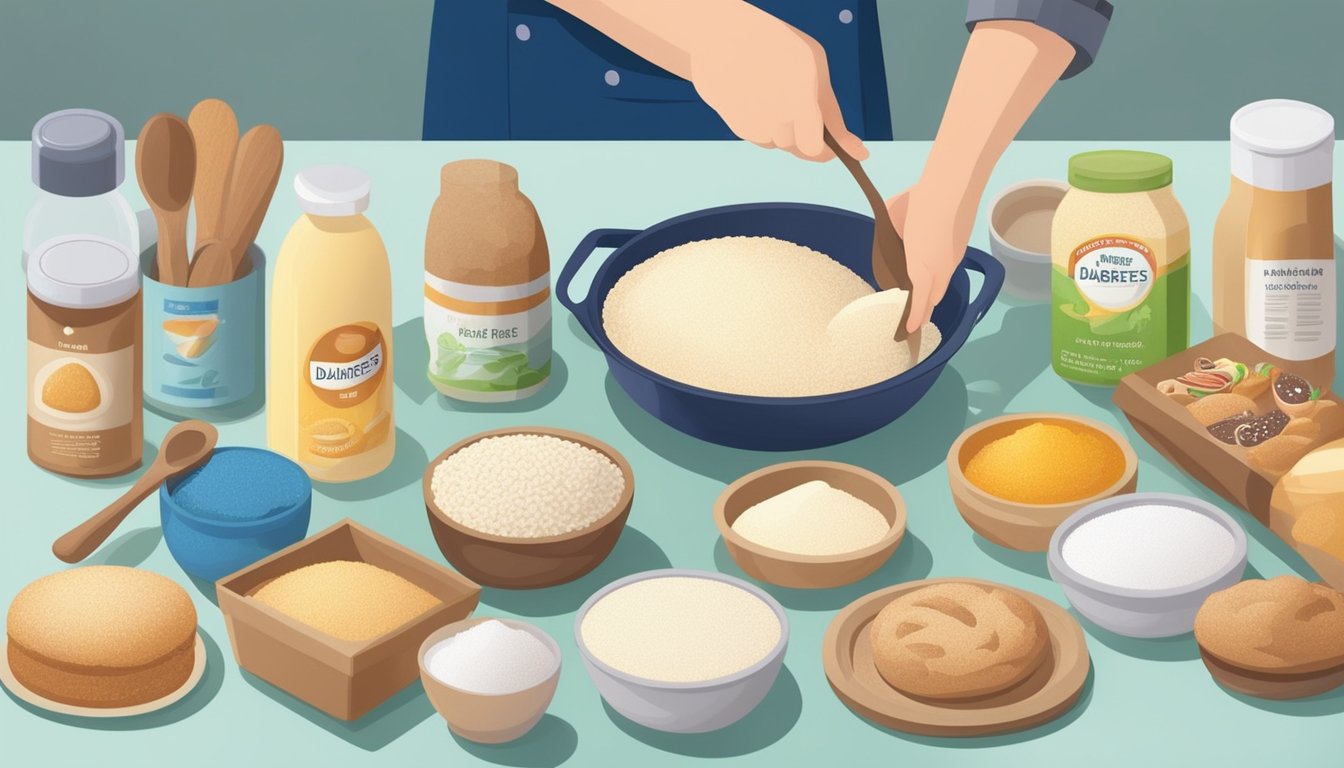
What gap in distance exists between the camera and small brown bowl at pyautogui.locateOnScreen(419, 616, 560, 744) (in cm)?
131

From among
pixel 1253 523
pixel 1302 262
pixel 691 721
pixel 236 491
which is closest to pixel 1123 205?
pixel 1302 262

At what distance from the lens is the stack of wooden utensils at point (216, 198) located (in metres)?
1.64

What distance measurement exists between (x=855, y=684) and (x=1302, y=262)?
582mm

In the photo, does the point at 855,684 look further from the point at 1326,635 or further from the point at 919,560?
the point at 1326,635

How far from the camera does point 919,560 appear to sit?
1.54m

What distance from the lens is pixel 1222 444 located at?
1.57m

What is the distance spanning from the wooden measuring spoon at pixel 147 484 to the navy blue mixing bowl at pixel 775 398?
0.33 metres

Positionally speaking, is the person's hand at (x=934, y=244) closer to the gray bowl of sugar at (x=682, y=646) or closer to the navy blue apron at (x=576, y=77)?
the gray bowl of sugar at (x=682, y=646)

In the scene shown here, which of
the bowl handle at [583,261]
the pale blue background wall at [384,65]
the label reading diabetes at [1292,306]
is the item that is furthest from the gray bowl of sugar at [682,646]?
the pale blue background wall at [384,65]

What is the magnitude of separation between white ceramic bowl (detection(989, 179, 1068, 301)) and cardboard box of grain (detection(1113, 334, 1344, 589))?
0.85ft

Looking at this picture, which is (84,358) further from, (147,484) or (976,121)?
(976,121)

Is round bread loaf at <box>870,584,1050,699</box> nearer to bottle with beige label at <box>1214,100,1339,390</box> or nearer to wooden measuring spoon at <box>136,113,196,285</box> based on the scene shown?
bottle with beige label at <box>1214,100,1339,390</box>

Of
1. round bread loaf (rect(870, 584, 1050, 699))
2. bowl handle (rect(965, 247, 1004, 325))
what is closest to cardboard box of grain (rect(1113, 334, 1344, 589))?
bowl handle (rect(965, 247, 1004, 325))

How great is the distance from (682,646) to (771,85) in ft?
1.98
